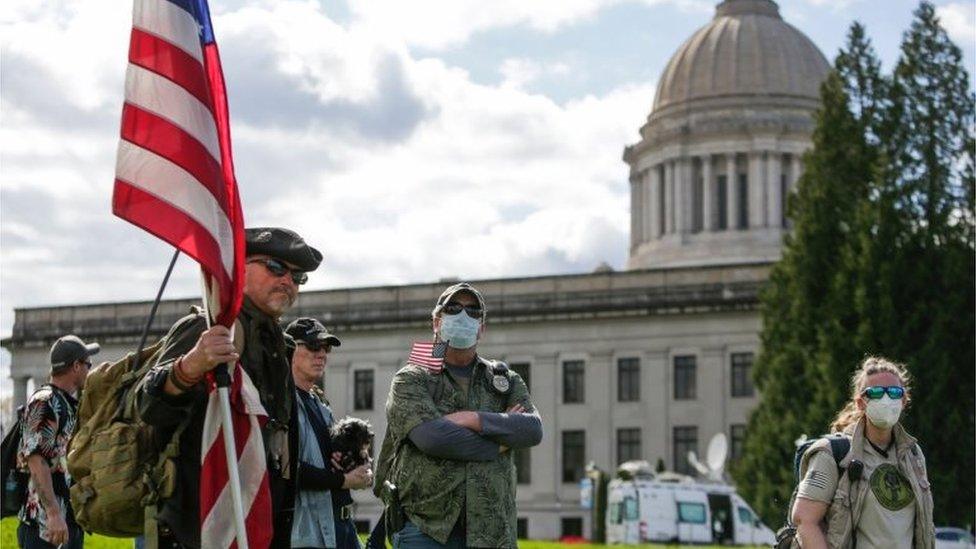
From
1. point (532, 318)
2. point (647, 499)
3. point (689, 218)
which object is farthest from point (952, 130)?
point (689, 218)

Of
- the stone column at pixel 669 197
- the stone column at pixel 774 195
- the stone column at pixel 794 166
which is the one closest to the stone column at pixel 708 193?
the stone column at pixel 669 197

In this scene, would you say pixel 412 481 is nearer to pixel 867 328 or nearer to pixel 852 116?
pixel 867 328

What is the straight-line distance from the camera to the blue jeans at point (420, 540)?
30.8 feet

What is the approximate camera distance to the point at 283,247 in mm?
8406

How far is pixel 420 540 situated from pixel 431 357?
82 cm

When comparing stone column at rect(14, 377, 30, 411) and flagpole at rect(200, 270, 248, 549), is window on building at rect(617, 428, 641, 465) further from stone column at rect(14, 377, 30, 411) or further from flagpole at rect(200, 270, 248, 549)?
flagpole at rect(200, 270, 248, 549)

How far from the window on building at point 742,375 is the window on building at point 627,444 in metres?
3.85

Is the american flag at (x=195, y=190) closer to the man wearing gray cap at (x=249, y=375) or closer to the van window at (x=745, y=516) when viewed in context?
the man wearing gray cap at (x=249, y=375)

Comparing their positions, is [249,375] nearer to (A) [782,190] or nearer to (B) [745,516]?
(B) [745,516]

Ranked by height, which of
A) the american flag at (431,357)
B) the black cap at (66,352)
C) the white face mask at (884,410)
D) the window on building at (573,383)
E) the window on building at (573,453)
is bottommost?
the window on building at (573,453)

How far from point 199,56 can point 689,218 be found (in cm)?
8558

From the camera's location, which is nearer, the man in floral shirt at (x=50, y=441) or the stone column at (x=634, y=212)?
the man in floral shirt at (x=50, y=441)

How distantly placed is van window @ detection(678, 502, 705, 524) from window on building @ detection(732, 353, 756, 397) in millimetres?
27575

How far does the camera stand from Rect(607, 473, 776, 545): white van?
4578 cm
